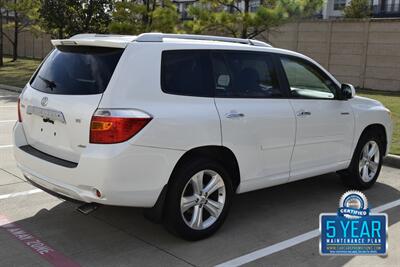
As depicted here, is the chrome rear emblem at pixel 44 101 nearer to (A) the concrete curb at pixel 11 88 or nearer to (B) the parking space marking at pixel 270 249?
(B) the parking space marking at pixel 270 249

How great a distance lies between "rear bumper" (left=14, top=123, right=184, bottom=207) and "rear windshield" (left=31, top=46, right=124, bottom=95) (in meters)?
0.55

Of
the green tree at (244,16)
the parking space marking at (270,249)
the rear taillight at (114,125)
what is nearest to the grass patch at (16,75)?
the green tree at (244,16)

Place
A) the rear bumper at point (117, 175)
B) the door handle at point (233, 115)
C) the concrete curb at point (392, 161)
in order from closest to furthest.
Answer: the rear bumper at point (117, 175), the door handle at point (233, 115), the concrete curb at point (392, 161)

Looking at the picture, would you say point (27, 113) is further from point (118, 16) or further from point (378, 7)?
point (378, 7)

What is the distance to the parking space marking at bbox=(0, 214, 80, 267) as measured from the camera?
4.00 m

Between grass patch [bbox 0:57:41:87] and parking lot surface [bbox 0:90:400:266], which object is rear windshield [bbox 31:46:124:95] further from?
grass patch [bbox 0:57:41:87]

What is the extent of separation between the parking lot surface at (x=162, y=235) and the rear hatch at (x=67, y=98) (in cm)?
78

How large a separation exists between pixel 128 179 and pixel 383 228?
2382 millimetres

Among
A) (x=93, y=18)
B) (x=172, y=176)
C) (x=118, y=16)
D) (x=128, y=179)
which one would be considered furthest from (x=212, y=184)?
(x=93, y=18)

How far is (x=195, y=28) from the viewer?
17.2m

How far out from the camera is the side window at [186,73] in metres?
4.30

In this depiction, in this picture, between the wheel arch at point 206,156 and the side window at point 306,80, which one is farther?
the side window at point 306,80

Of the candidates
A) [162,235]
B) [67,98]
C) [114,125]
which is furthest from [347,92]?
[67,98]

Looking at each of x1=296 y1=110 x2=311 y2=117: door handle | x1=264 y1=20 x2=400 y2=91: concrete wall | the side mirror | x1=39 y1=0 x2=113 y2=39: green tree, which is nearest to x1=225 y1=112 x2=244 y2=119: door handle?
x1=296 y1=110 x2=311 y2=117: door handle
